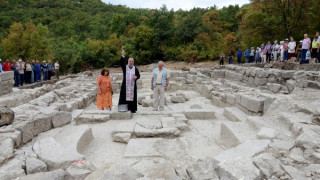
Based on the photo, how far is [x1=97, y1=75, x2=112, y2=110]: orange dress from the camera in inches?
311

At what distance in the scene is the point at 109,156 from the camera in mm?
4703

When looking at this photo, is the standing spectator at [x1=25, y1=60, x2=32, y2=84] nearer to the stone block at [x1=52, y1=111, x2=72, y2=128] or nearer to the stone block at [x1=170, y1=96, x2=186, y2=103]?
the stone block at [x1=170, y1=96, x2=186, y2=103]

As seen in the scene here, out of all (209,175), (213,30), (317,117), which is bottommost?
(209,175)

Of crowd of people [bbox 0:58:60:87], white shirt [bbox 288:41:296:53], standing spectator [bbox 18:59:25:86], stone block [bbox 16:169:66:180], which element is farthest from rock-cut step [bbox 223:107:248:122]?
standing spectator [bbox 18:59:25:86]

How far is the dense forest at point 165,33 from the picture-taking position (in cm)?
2088

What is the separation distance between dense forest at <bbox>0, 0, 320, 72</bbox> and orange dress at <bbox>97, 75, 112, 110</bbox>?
16677 mm

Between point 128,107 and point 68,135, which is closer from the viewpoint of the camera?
point 68,135

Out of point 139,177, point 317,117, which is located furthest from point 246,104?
point 139,177

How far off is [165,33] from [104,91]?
82.6 feet

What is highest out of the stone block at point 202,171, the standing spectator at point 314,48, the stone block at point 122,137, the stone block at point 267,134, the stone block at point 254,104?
the standing spectator at point 314,48

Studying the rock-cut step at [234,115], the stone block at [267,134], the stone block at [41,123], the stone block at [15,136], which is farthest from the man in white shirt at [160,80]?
the stone block at [15,136]

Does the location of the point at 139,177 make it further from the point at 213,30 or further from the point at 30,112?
the point at 213,30

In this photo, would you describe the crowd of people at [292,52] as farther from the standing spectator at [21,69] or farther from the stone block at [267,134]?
the standing spectator at [21,69]

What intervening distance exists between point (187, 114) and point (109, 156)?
124 inches
